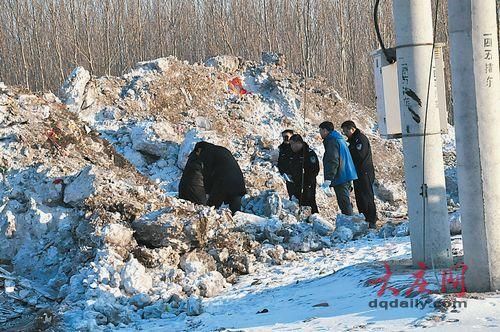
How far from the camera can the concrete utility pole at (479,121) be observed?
4746 mm

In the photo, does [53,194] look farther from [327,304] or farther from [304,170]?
[327,304]

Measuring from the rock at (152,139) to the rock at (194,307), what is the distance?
36.0ft

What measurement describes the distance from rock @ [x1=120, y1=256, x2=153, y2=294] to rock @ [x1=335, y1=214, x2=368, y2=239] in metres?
3.07

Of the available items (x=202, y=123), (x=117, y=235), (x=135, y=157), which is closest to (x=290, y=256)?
(x=117, y=235)

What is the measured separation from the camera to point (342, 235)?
8.62m

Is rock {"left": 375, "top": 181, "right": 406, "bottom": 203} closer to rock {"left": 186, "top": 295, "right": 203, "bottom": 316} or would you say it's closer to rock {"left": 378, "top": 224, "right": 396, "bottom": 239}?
rock {"left": 378, "top": 224, "right": 396, "bottom": 239}

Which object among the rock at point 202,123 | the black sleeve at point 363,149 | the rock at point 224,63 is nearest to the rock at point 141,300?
the black sleeve at point 363,149

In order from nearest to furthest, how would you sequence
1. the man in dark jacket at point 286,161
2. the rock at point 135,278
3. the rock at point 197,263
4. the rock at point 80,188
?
the rock at point 135,278, the rock at point 197,263, the rock at point 80,188, the man in dark jacket at point 286,161

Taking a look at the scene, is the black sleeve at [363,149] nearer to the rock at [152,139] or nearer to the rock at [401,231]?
the rock at [401,231]

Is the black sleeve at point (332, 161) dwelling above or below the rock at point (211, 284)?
above

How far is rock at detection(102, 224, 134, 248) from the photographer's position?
24.6 feet

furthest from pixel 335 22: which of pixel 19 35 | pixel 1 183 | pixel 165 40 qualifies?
pixel 1 183

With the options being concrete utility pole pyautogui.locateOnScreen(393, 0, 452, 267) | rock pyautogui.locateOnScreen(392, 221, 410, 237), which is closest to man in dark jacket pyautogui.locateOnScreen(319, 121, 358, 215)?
rock pyautogui.locateOnScreen(392, 221, 410, 237)

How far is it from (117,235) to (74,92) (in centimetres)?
1152
